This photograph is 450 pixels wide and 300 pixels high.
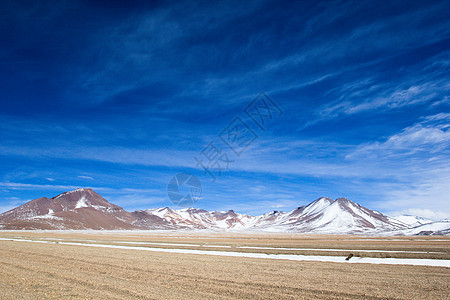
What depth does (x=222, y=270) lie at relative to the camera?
2088cm

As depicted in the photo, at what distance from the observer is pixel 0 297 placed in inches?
515

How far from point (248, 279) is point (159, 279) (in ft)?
17.7

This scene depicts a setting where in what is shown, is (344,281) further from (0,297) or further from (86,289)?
(0,297)

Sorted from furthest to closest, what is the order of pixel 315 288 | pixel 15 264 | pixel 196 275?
pixel 15 264, pixel 196 275, pixel 315 288

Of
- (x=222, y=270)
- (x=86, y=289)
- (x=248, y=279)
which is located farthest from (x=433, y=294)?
(x=86, y=289)

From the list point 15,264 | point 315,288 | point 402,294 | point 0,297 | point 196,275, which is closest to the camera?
point 0,297

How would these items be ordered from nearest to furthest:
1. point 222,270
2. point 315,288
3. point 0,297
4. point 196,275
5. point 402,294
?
point 0,297 < point 402,294 < point 315,288 < point 196,275 < point 222,270

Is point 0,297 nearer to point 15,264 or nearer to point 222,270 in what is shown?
point 15,264

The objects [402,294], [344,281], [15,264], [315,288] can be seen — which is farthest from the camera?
[15,264]

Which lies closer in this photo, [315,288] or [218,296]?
[218,296]

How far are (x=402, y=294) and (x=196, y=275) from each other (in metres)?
11.6

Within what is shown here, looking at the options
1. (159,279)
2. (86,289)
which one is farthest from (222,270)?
(86,289)

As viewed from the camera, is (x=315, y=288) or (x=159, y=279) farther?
(x=159, y=279)

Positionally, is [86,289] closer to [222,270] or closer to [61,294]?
[61,294]
